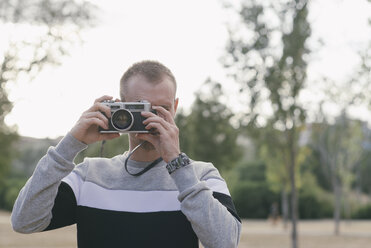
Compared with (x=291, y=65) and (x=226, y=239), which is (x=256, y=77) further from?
(x=226, y=239)

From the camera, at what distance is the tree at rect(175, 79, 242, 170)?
2649 cm

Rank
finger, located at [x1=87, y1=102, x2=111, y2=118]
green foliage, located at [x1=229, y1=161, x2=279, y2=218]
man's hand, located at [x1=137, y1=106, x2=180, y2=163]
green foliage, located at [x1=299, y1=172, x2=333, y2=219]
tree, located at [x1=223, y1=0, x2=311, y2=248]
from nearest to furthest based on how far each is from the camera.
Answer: man's hand, located at [x1=137, y1=106, x2=180, y2=163], finger, located at [x1=87, y1=102, x2=111, y2=118], tree, located at [x1=223, y1=0, x2=311, y2=248], green foliage, located at [x1=299, y1=172, x2=333, y2=219], green foliage, located at [x1=229, y1=161, x2=279, y2=218]

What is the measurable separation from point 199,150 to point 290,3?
15.1m

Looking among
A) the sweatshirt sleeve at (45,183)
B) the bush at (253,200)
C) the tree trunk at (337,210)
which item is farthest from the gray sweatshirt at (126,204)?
the bush at (253,200)

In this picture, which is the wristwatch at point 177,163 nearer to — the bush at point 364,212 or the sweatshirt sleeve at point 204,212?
the sweatshirt sleeve at point 204,212

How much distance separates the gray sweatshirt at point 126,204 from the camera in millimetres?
2127

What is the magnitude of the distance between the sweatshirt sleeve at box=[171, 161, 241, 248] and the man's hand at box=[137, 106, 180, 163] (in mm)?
94

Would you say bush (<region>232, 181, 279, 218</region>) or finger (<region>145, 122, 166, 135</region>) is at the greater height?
finger (<region>145, 122, 166, 135</region>)

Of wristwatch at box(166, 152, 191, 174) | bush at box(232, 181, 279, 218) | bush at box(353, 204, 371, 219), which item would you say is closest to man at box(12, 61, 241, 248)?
wristwatch at box(166, 152, 191, 174)

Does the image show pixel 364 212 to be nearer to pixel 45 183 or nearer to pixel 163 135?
pixel 163 135

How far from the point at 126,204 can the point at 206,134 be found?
80.4 ft

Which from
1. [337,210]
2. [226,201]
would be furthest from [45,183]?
[337,210]

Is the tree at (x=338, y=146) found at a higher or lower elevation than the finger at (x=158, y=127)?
lower

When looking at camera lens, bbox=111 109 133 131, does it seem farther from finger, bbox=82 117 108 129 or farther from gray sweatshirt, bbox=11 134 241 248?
gray sweatshirt, bbox=11 134 241 248
